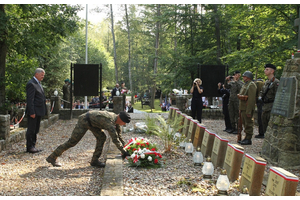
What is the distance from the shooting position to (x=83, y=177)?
222 inches

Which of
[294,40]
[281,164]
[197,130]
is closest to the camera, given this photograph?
[281,164]

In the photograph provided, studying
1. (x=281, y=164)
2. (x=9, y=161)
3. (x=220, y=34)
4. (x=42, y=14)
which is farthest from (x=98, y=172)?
(x=220, y=34)

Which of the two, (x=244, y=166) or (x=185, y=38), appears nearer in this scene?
(x=244, y=166)

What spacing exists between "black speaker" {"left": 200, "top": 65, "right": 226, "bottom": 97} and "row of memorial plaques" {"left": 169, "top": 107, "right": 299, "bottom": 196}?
6.20 meters

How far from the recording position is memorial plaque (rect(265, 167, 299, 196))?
3.63 m

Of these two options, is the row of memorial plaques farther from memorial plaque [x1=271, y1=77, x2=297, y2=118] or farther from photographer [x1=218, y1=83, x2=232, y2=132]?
photographer [x1=218, y1=83, x2=232, y2=132]

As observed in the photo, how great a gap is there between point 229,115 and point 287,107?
170 inches

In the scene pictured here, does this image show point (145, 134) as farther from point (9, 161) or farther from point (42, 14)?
point (42, 14)

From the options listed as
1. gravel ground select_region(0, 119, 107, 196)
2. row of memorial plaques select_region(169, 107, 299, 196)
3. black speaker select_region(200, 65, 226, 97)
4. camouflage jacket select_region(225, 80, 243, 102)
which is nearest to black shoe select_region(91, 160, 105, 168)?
gravel ground select_region(0, 119, 107, 196)

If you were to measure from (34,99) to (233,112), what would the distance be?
20.6ft

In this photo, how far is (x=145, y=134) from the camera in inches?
402

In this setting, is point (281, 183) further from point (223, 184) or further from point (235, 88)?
point (235, 88)

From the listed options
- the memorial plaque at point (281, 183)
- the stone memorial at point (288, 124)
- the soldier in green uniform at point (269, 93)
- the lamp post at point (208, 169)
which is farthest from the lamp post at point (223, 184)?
the soldier in green uniform at point (269, 93)

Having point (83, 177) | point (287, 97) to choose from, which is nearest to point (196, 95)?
point (287, 97)
